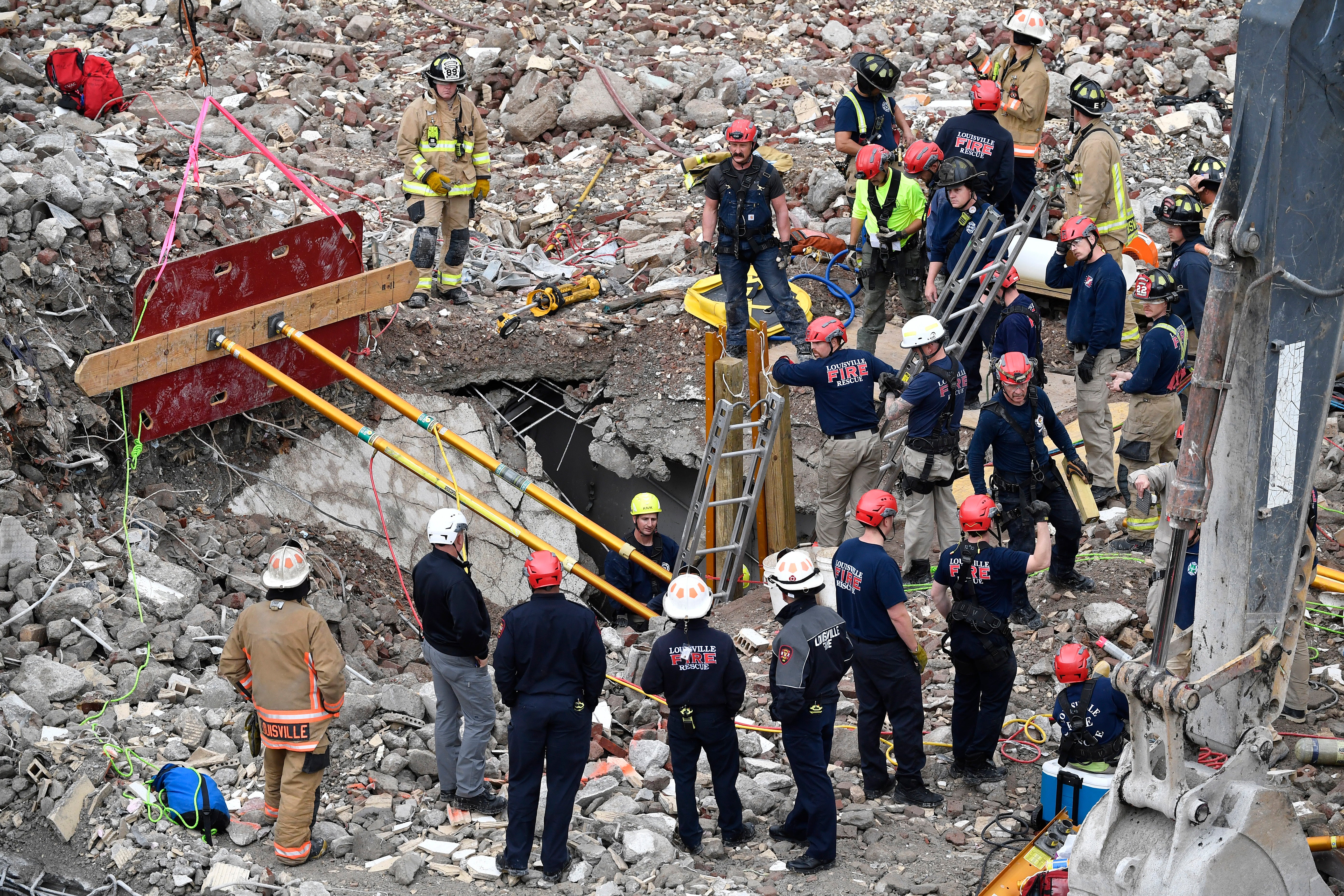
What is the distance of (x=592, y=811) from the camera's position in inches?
271

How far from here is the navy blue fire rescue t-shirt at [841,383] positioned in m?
8.89

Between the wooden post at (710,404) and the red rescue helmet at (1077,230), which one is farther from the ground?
the red rescue helmet at (1077,230)

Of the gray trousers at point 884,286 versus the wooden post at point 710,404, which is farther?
the gray trousers at point 884,286

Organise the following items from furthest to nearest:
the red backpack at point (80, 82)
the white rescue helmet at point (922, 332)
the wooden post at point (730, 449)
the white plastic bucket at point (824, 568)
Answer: the red backpack at point (80, 82) < the wooden post at point (730, 449) < the white plastic bucket at point (824, 568) < the white rescue helmet at point (922, 332)

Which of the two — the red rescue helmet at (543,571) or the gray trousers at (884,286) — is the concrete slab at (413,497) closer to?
the gray trousers at (884,286)

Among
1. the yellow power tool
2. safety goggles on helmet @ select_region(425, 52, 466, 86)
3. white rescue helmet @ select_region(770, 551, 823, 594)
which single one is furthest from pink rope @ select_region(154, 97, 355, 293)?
white rescue helmet @ select_region(770, 551, 823, 594)

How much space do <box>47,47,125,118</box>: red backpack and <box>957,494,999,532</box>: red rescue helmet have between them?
31.4 feet

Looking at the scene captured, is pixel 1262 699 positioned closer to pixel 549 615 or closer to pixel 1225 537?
pixel 1225 537

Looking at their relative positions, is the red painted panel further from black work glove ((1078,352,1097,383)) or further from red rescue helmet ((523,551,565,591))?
black work glove ((1078,352,1097,383))

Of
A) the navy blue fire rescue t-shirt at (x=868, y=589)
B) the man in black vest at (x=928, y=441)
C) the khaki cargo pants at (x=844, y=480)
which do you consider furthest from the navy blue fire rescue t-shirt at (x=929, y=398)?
the navy blue fire rescue t-shirt at (x=868, y=589)

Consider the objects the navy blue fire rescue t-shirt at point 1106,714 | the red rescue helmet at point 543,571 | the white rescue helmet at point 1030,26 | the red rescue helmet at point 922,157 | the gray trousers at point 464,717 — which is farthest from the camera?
the white rescue helmet at point 1030,26

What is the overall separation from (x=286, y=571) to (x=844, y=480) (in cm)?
444

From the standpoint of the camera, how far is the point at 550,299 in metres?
12.0

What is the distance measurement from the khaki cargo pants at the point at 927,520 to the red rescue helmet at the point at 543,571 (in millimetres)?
3382
